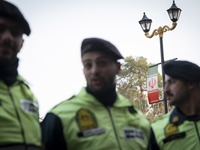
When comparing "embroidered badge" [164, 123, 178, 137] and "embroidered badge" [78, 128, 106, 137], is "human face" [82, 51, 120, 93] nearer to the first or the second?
"embroidered badge" [78, 128, 106, 137]

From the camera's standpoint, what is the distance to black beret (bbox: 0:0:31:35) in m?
3.67

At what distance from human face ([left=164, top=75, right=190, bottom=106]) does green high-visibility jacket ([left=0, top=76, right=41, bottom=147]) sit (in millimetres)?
2106

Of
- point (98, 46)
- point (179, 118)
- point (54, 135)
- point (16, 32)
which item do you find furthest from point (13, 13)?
point (179, 118)

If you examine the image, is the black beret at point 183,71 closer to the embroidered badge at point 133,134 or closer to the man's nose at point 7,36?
the embroidered badge at point 133,134

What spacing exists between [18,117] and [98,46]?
123 cm

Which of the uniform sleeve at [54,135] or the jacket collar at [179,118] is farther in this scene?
the jacket collar at [179,118]

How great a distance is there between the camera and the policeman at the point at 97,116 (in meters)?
3.90

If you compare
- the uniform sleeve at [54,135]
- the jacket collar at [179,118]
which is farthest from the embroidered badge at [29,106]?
the jacket collar at [179,118]

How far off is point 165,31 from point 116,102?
44.3ft

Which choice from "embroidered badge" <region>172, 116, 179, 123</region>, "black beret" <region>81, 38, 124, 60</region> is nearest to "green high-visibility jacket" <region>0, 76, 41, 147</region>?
"black beret" <region>81, 38, 124, 60</region>

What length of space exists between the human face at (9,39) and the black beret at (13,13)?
0.04 meters

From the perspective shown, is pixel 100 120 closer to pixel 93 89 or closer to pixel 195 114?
pixel 93 89

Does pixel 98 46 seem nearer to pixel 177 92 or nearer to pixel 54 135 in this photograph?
pixel 54 135

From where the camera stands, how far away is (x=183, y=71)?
538 cm
